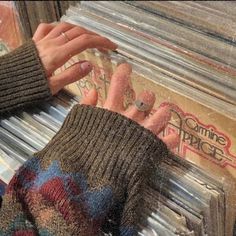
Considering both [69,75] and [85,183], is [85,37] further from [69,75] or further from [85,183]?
[85,183]

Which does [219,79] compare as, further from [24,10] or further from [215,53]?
[24,10]

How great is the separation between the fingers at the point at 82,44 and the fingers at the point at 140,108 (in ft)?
0.45

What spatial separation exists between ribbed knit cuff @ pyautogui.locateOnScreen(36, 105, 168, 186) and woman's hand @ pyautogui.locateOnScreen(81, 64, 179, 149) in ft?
0.12

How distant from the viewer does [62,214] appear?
0.61 meters

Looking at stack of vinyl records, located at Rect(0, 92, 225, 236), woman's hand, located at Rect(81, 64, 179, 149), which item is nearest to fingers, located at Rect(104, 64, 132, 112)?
woman's hand, located at Rect(81, 64, 179, 149)

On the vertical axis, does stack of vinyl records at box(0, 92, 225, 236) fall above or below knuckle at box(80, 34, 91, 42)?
below

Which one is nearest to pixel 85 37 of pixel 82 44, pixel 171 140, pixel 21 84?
pixel 82 44

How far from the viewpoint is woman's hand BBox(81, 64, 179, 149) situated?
0.70 m

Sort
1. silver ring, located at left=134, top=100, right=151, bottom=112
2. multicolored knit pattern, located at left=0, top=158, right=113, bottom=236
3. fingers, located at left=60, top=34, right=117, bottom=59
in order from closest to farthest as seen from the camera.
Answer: multicolored knit pattern, located at left=0, top=158, right=113, bottom=236, silver ring, located at left=134, top=100, right=151, bottom=112, fingers, located at left=60, top=34, right=117, bottom=59

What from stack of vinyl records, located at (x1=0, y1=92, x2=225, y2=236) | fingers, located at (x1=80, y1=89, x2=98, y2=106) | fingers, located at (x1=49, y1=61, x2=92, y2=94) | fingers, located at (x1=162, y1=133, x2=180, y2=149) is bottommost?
stack of vinyl records, located at (x1=0, y1=92, x2=225, y2=236)

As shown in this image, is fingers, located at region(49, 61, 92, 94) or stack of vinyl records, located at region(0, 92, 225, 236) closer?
stack of vinyl records, located at region(0, 92, 225, 236)

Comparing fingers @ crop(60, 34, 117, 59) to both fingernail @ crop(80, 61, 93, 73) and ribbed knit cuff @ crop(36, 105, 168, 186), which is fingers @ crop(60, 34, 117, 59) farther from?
ribbed knit cuff @ crop(36, 105, 168, 186)

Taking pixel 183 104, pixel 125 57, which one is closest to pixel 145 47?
pixel 125 57

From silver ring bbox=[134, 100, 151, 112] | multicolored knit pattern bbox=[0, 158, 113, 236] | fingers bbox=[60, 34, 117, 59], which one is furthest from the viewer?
fingers bbox=[60, 34, 117, 59]
